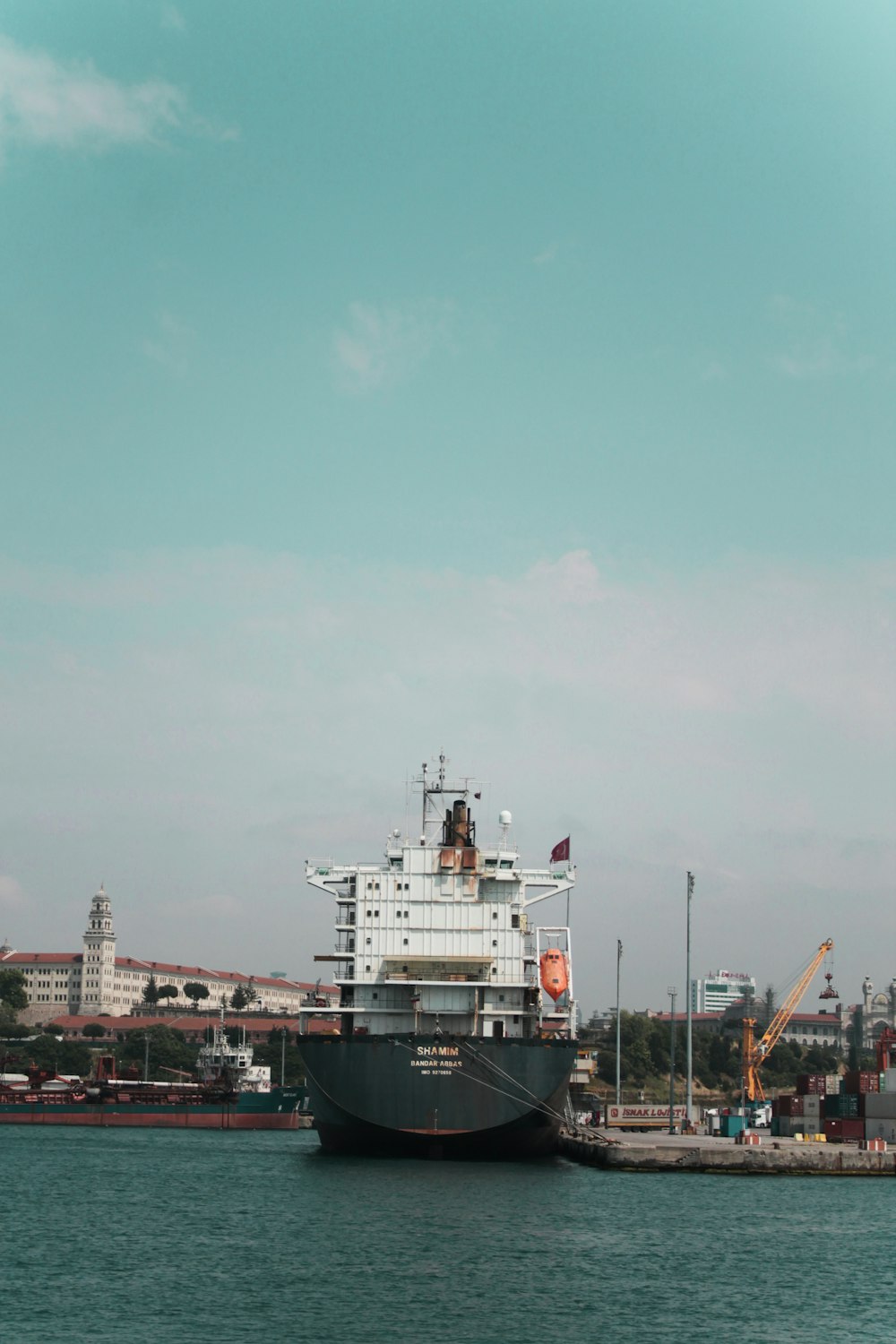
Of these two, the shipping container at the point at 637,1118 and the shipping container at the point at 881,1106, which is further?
the shipping container at the point at 637,1118

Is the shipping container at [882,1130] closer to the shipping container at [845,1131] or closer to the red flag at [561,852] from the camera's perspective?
the shipping container at [845,1131]

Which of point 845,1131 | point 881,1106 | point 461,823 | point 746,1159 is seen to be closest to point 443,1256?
point 746,1159

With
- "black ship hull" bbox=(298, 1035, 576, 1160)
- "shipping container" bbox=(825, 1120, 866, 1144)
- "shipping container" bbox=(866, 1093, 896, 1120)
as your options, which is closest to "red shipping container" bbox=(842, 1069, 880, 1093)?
"shipping container" bbox=(825, 1120, 866, 1144)

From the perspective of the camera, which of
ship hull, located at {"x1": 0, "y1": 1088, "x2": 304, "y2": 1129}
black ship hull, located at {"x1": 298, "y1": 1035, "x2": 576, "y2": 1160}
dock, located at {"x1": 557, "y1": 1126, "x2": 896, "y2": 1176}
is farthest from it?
ship hull, located at {"x1": 0, "y1": 1088, "x2": 304, "y2": 1129}

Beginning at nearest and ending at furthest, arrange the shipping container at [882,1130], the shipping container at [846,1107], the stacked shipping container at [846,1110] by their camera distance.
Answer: the shipping container at [882,1130]
the stacked shipping container at [846,1110]
the shipping container at [846,1107]

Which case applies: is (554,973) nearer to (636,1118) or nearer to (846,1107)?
(846,1107)

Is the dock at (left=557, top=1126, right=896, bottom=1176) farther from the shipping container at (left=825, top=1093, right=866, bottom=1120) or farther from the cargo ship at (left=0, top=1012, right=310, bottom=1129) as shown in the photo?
the cargo ship at (left=0, top=1012, right=310, bottom=1129)

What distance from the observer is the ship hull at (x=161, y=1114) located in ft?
433

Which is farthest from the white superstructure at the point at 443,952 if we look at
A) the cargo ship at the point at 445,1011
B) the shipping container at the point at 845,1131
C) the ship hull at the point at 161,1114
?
the ship hull at the point at 161,1114

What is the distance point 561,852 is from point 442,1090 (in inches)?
754

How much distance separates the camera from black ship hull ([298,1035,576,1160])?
66.8 metres

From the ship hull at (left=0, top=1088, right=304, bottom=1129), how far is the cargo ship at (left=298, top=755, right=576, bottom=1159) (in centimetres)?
6017

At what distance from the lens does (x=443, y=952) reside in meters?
74.7

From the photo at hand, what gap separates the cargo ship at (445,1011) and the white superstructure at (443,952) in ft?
0.22
